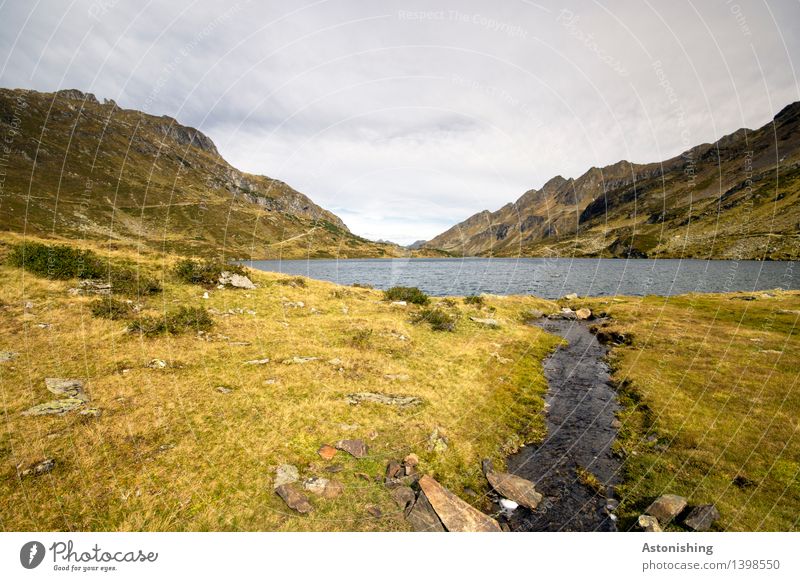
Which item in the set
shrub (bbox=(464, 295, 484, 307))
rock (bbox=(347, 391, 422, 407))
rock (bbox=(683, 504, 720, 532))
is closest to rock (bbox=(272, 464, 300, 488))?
rock (bbox=(347, 391, 422, 407))

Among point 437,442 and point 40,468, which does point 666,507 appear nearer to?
point 437,442

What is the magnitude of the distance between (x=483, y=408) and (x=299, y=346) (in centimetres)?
1223

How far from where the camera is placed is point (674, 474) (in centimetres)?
1217

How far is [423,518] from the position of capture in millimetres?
9406

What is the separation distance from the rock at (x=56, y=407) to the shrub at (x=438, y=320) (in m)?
22.9

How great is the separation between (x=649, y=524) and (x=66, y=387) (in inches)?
853

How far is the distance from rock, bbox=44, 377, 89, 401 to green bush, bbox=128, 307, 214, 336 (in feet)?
18.5

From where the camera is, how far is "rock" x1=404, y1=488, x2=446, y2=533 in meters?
9.19

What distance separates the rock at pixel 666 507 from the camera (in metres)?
10.1

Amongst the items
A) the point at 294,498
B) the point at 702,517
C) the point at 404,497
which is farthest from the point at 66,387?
the point at 702,517
